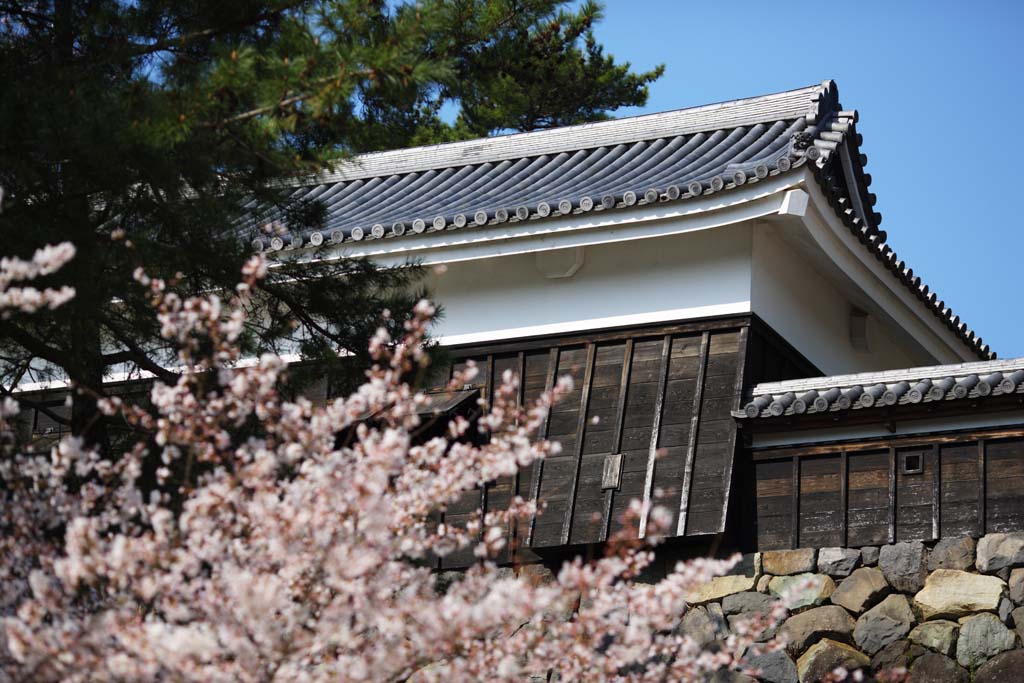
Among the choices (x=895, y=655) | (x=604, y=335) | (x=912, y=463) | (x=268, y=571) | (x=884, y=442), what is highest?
(x=604, y=335)

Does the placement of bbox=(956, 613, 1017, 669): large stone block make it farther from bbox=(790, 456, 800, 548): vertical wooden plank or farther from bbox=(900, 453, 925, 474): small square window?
bbox=(790, 456, 800, 548): vertical wooden plank

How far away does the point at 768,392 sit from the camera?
8102mm

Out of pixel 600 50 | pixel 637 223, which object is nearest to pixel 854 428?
pixel 637 223

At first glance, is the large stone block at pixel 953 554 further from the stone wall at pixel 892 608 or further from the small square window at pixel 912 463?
the small square window at pixel 912 463

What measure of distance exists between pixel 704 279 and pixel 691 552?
169cm

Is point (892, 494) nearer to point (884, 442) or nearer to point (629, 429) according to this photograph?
point (884, 442)

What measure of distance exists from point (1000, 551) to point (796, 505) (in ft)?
3.61

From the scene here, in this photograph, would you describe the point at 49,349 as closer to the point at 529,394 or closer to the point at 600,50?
Result: the point at 529,394

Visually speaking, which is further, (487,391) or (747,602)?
(487,391)

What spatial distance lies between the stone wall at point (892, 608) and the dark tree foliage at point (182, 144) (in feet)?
9.13

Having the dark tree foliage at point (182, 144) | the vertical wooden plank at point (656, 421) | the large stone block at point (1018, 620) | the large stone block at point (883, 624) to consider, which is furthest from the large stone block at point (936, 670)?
the dark tree foliage at point (182, 144)

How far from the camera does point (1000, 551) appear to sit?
24.1ft

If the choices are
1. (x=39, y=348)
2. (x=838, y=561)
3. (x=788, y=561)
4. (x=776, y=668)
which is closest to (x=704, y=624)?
(x=776, y=668)

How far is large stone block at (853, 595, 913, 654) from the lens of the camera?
296 inches
